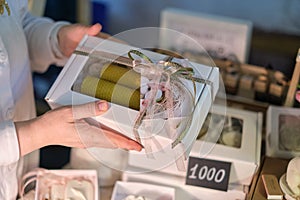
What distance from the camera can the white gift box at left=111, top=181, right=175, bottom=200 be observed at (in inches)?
39.2

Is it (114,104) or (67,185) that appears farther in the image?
(67,185)

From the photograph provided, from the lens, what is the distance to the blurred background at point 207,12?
154 cm

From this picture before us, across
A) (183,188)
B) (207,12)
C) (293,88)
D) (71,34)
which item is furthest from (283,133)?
(207,12)

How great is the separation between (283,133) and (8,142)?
0.55 m

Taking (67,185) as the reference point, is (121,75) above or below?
above

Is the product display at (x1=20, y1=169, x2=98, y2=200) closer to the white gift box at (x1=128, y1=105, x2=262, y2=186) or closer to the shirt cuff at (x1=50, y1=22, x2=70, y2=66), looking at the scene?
the white gift box at (x1=128, y1=105, x2=262, y2=186)

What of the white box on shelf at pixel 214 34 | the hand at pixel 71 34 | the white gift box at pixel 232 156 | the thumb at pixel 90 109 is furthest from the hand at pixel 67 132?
the white box on shelf at pixel 214 34

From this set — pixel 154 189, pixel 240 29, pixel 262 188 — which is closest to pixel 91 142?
pixel 154 189

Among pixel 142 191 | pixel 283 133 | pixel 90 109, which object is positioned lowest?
pixel 142 191

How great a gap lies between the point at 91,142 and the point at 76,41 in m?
0.27

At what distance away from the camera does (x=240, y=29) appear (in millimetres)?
1391

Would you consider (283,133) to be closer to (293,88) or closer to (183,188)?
(293,88)

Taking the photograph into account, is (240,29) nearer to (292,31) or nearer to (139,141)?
(292,31)

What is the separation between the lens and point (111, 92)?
2.82 ft
